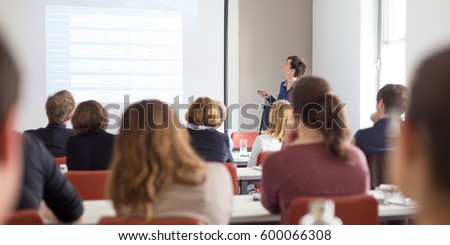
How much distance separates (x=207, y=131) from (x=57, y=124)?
1173 millimetres

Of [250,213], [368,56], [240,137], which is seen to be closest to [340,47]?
[368,56]

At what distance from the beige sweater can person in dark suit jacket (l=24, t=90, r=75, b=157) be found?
94.7 inches

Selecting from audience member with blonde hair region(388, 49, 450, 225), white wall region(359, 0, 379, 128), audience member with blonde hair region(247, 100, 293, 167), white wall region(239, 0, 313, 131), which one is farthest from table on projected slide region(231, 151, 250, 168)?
audience member with blonde hair region(388, 49, 450, 225)

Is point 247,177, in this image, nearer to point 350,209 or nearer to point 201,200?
point 350,209

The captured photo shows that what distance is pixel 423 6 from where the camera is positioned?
18.0 ft

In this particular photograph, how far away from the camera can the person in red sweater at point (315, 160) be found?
6.81ft

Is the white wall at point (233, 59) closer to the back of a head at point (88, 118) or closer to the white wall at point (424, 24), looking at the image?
the white wall at point (424, 24)

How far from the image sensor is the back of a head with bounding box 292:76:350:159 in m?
2.11

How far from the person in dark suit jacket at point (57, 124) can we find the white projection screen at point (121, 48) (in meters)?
2.11

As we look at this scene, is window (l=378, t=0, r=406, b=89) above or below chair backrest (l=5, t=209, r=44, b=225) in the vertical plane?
above

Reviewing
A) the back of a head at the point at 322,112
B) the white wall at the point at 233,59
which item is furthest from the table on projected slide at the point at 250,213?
the white wall at the point at 233,59

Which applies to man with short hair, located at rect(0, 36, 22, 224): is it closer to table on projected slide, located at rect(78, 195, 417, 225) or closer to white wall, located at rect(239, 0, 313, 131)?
table on projected slide, located at rect(78, 195, 417, 225)

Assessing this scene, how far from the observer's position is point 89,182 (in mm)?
2770
